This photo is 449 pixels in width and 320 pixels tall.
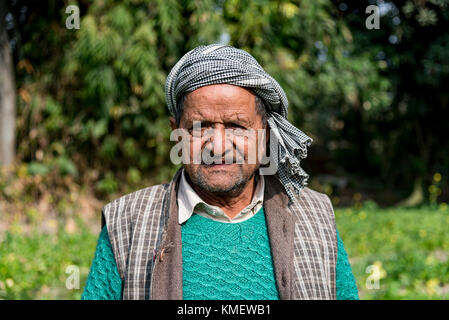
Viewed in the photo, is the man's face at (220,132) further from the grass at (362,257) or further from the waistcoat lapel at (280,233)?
the grass at (362,257)

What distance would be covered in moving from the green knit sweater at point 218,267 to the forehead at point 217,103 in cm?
33

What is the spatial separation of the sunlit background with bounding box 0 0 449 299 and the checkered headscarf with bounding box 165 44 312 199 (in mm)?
2137

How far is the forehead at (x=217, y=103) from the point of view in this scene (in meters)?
1.43

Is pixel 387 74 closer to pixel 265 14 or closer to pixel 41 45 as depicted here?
pixel 265 14

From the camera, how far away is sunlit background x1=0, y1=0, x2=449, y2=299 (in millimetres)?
4277

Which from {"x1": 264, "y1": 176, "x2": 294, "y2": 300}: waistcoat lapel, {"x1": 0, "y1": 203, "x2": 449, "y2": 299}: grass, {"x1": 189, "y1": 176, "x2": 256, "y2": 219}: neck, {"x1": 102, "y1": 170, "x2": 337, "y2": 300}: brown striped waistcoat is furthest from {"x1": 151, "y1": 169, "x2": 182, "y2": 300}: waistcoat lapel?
{"x1": 0, "y1": 203, "x2": 449, "y2": 299}: grass

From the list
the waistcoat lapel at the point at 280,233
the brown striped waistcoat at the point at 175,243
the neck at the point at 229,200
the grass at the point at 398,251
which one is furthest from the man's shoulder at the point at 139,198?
the grass at the point at 398,251

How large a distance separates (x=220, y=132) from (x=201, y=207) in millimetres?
262

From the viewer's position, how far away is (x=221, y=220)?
5.08ft

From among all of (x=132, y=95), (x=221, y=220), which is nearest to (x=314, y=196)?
(x=221, y=220)

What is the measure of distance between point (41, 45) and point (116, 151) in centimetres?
147

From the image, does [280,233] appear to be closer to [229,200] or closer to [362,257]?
[229,200]
